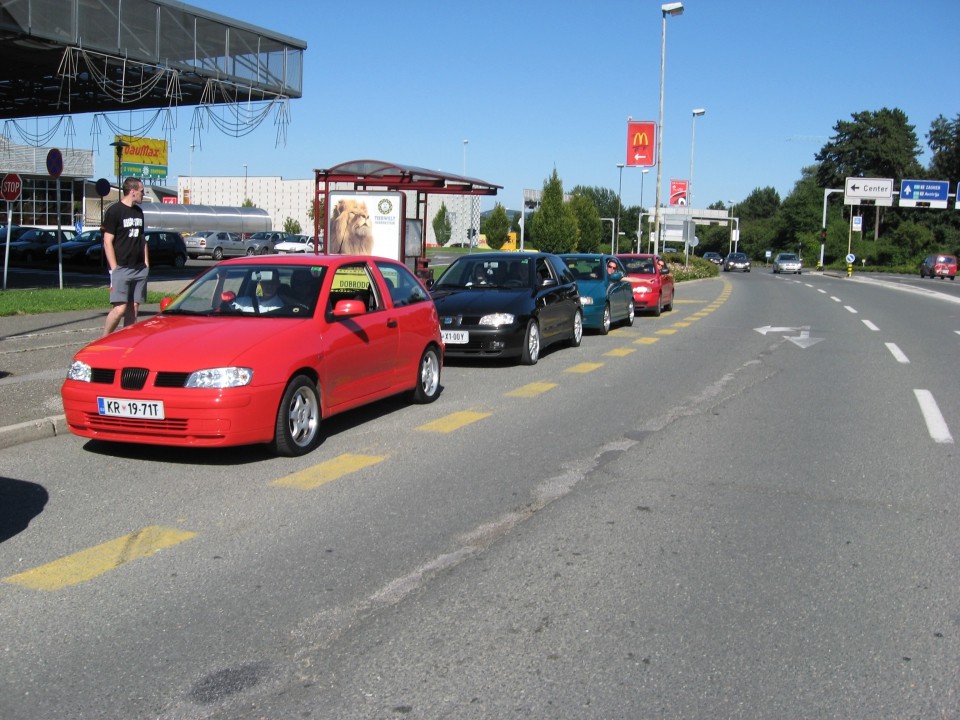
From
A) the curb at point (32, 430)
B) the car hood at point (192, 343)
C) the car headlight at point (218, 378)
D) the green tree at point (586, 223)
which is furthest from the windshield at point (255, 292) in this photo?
the green tree at point (586, 223)

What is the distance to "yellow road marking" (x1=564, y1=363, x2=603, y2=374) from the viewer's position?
12427 millimetres

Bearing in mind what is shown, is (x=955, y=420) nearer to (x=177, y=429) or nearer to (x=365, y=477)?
(x=365, y=477)

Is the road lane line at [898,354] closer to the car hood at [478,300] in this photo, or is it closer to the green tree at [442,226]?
the car hood at [478,300]

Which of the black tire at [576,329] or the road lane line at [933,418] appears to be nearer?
the road lane line at [933,418]

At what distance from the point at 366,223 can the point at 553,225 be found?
47562mm

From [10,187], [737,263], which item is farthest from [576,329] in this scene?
[737,263]

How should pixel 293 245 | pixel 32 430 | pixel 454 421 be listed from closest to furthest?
1. pixel 32 430
2. pixel 454 421
3. pixel 293 245

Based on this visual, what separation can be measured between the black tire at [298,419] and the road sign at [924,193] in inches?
2651

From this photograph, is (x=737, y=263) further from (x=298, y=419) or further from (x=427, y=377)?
(x=298, y=419)

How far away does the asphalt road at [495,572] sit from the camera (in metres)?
3.40

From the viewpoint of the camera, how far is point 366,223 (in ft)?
63.8

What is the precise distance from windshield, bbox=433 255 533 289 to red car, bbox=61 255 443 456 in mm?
4333

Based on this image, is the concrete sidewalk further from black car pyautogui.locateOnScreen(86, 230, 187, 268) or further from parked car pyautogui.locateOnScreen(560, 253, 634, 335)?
black car pyautogui.locateOnScreen(86, 230, 187, 268)

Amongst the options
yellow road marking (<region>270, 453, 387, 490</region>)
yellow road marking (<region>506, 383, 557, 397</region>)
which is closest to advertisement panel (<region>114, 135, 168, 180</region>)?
yellow road marking (<region>506, 383, 557, 397</region>)
